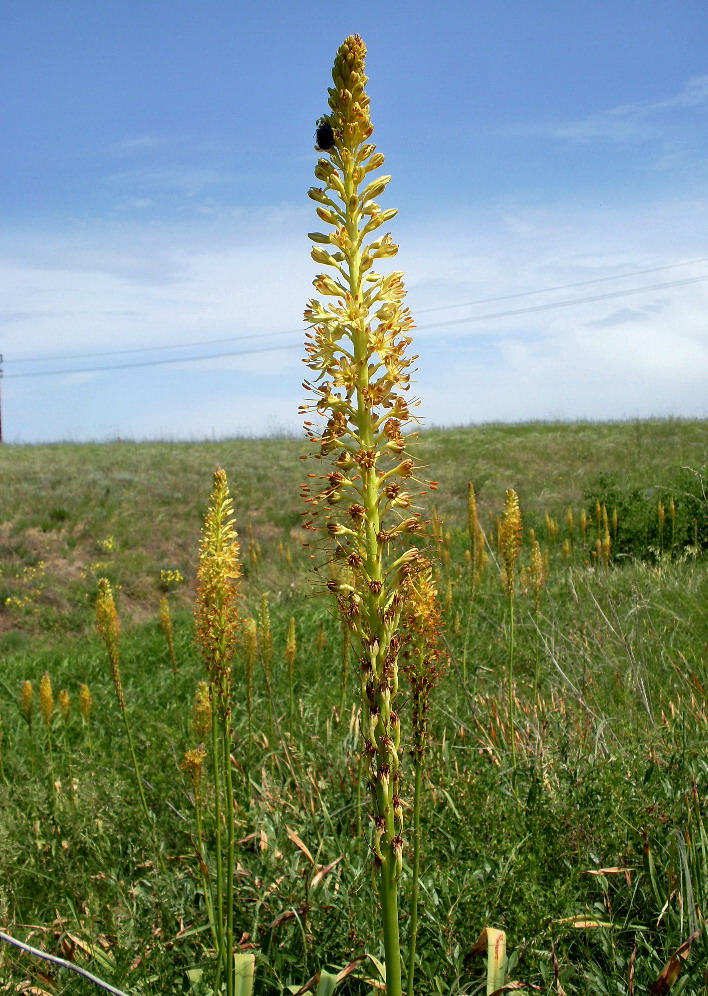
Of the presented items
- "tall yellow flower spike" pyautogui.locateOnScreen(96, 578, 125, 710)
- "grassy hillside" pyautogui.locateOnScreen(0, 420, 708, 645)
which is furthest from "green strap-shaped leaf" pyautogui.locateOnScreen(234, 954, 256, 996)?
"grassy hillside" pyautogui.locateOnScreen(0, 420, 708, 645)

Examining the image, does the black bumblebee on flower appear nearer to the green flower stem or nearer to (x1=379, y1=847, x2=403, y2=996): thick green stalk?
the green flower stem

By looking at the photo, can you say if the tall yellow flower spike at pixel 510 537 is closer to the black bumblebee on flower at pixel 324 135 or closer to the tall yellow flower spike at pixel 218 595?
the tall yellow flower spike at pixel 218 595

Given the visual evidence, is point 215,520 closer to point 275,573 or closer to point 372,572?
point 372,572

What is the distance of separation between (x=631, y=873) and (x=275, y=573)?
9.53 m

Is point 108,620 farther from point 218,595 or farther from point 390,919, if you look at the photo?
point 390,919

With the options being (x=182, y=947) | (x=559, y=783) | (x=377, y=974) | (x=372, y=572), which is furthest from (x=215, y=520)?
(x=559, y=783)

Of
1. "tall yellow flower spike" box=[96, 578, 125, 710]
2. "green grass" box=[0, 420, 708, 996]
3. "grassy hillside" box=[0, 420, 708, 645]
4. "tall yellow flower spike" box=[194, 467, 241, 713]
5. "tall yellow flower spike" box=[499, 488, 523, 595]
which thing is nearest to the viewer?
"tall yellow flower spike" box=[194, 467, 241, 713]

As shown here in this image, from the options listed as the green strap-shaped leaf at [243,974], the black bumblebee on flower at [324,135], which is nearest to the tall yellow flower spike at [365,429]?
the black bumblebee on flower at [324,135]

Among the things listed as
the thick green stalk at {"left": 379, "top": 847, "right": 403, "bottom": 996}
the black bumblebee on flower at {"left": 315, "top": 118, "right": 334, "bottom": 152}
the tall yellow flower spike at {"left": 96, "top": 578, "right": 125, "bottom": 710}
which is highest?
the black bumblebee on flower at {"left": 315, "top": 118, "right": 334, "bottom": 152}

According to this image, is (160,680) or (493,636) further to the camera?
(160,680)

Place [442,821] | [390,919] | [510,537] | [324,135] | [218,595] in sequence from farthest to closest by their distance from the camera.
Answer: [510,537] < [442,821] < [218,595] < [324,135] < [390,919]

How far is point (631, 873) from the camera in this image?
3.43 metres

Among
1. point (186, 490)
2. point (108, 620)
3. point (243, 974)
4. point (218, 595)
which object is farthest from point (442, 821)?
point (186, 490)

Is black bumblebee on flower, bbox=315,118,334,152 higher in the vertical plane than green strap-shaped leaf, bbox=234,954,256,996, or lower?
higher
